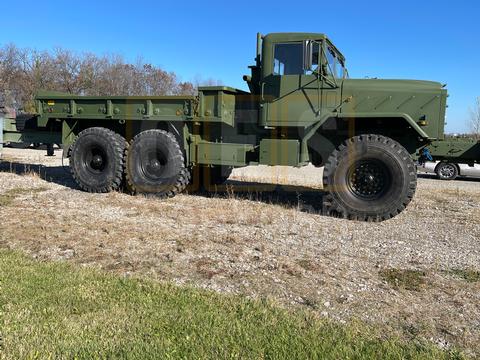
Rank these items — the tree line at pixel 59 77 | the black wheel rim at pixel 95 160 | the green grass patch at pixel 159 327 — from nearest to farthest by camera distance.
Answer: the green grass patch at pixel 159 327
the black wheel rim at pixel 95 160
the tree line at pixel 59 77

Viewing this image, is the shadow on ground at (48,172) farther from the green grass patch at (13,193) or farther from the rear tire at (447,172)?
the rear tire at (447,172)

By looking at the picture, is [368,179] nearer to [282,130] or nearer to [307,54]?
[282,130]

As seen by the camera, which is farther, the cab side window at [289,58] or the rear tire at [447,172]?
the rear tire at [447,172]

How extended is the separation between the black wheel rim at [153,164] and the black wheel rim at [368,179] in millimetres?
3571

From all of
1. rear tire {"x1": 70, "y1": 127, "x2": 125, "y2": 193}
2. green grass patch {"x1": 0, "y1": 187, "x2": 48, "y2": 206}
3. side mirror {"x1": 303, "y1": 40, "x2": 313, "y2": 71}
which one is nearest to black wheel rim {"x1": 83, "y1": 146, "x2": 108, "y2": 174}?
rear tire {"x1": 70, "y1": 127, "x2": 125, "y2": 193}

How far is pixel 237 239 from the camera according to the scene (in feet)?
17.8

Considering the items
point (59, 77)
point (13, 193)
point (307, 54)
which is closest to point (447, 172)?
point (307, 54)

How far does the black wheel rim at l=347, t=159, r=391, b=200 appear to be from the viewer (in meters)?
6.90

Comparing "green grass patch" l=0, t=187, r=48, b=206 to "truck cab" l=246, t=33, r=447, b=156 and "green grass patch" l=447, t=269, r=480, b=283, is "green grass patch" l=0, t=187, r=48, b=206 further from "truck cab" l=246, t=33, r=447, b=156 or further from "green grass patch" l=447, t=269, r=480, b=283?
"green grass patch" l=447, t=269, r=480, b=283

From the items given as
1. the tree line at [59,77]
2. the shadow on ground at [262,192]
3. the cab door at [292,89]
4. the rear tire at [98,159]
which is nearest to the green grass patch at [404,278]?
the shadow on ground at [262,192]

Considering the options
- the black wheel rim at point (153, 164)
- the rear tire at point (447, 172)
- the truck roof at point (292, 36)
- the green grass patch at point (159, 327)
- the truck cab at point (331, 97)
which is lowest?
the green grass patch at point (159, 327)

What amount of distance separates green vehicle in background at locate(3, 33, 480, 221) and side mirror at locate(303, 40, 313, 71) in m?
0.03

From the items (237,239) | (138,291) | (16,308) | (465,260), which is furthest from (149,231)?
(465,260)

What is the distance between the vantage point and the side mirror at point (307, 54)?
284 inches
